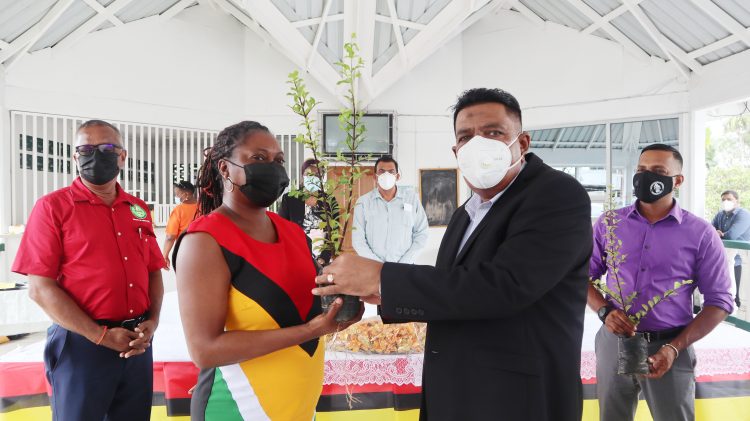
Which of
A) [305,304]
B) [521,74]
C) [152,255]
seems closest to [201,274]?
[305,304]

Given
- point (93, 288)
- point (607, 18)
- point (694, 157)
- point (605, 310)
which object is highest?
point (607, 18)

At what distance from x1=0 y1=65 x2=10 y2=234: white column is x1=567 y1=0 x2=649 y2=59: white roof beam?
807 centimetres

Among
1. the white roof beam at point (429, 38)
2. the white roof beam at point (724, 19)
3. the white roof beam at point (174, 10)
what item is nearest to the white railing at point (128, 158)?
the white roof beam at point (174, 10)

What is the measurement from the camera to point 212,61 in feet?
27.5

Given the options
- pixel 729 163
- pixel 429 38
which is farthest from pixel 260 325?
pixel 729 163

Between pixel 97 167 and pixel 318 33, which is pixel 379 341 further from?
pixel 318 33

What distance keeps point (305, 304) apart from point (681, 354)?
159cm

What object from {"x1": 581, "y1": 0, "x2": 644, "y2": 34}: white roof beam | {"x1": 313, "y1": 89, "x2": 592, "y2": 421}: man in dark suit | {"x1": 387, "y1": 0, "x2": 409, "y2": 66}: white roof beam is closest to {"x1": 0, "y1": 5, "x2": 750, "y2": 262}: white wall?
{"x1": 581, "y1": 0, "x2": 644, "y2": 34}: white roof beam

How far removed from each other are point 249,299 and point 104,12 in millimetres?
7423

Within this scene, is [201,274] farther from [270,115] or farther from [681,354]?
[270,115]

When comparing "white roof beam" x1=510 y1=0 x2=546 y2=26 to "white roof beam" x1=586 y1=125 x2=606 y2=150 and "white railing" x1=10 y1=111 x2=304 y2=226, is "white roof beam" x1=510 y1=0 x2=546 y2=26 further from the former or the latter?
"white railing" x1=10 y1=111 x2=304 y2=226

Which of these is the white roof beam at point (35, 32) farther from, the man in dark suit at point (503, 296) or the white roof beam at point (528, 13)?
the man in dark suit at point (503, 296)

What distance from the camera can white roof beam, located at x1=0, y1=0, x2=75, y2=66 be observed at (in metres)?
6.22

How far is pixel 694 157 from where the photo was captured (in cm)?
712
